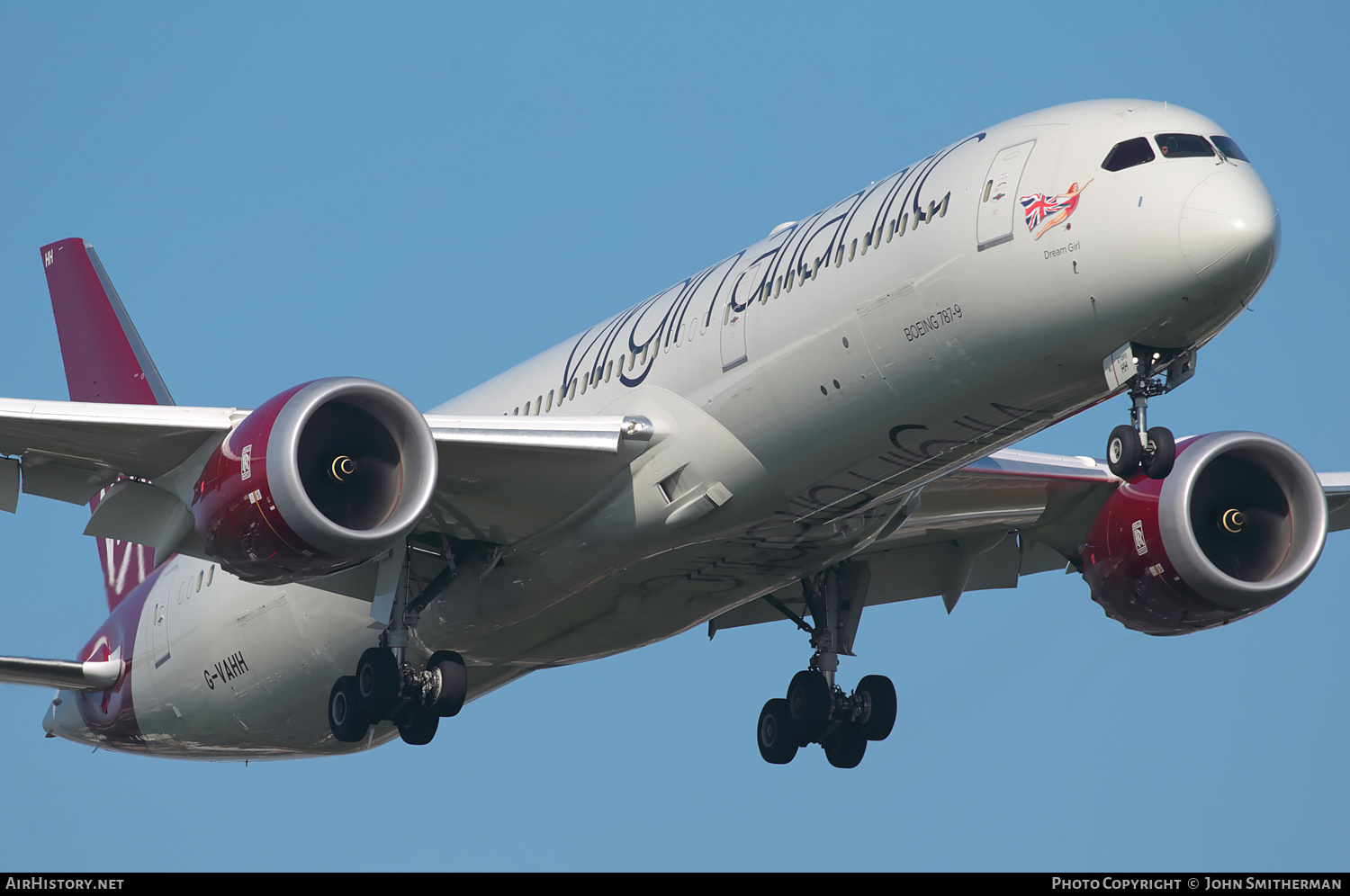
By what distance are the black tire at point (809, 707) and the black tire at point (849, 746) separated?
33cm

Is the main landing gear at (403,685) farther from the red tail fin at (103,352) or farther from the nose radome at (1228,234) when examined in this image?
the nose radome at (1228,234)

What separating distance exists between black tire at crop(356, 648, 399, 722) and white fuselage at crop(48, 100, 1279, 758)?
37.7 inches

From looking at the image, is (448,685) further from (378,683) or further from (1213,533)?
(1213,533)

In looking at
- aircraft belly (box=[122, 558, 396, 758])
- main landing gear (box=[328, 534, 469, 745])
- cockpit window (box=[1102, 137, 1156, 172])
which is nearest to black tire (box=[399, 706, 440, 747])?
main landing gear (box=[328, 534, 469, 745])

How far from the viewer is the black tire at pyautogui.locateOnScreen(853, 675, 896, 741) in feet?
89.6

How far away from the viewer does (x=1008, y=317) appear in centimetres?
1848

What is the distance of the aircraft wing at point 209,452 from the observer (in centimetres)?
2105

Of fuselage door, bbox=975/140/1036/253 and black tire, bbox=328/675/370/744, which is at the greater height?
fuselage door, bbox=975/140/1036/253

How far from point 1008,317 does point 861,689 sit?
10288 millimetres

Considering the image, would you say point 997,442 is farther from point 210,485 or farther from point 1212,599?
point 210,485

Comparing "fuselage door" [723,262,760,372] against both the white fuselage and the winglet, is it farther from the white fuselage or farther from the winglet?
the winglet

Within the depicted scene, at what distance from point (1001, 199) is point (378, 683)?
10.6 m

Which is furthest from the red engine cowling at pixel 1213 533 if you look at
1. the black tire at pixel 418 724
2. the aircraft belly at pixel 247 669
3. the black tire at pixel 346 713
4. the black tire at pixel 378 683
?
the aircraft belly at pixel 247 669

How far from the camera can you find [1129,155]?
59.7ft
